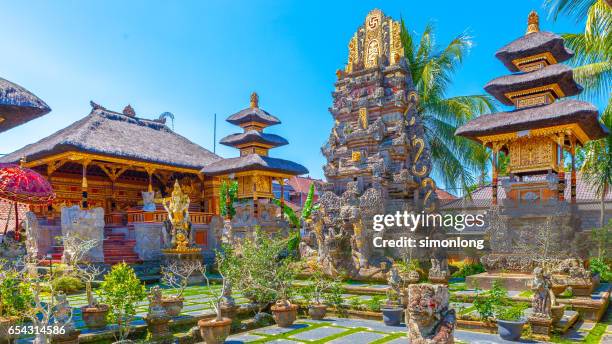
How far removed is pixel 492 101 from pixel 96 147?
16.4m

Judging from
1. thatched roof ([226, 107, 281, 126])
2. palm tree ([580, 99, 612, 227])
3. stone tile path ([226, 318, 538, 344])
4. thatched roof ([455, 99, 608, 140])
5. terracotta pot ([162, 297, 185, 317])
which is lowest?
stone tile path ([226, 318, 538, 344])

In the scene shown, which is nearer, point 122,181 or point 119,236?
point 119,236

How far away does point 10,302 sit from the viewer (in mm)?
7348

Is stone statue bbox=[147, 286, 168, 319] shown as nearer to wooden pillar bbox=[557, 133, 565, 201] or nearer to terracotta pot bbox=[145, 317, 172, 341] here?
terracotta pot bbox=[145, 317, 172, 341]

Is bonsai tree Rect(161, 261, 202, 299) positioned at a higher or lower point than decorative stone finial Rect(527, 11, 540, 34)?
lower

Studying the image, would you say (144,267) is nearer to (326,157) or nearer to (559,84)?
(326,157)

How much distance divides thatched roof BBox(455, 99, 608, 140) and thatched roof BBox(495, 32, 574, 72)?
2.03 meters

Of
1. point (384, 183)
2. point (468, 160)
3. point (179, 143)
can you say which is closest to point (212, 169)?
point (179, 143)

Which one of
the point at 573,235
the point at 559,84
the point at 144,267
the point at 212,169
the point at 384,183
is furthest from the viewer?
the point at 212,169

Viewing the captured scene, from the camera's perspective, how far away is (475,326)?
8.59m

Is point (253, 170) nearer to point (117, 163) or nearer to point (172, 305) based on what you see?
point (117, 163)

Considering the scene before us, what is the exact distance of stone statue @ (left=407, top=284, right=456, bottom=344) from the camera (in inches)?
209

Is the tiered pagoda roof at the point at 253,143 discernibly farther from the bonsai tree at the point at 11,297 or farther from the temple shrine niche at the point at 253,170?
the bonsai tree at the point at 11,297

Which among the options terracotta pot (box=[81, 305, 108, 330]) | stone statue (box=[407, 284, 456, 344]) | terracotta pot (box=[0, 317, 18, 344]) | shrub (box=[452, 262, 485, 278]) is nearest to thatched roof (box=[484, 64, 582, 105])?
shrub (box=[452, 262, 485, 278])
